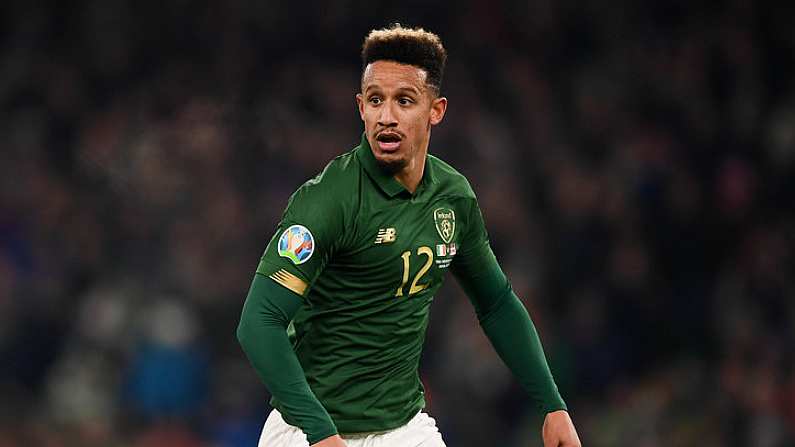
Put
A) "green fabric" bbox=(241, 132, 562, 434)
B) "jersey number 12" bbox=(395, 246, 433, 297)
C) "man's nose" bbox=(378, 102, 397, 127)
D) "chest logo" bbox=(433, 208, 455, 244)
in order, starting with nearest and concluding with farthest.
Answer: "green fabric" bbox=(241, 132, 562, 434), "man's nose" bbox=(378, 102, 397, 127), "jersey number 12" bbox=(395, 246, 433, 297), "chest logo" bbox=(433, 208, 455, 244)

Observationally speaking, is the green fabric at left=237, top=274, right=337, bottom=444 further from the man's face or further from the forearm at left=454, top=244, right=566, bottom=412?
the forearm at left=454, top=244, right=566, bottom=412

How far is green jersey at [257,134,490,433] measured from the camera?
358 centimetres

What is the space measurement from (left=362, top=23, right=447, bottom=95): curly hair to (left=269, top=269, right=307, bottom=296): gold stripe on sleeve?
0.67 meters

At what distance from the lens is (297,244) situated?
3.45 meters

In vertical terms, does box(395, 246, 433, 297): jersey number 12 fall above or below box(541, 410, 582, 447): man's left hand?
above

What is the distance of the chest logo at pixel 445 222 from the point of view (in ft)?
12.5

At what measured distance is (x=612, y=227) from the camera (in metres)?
8.46

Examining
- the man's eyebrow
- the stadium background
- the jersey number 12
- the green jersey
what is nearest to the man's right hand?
the green jersey

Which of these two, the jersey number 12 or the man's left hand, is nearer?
the jersey number 12

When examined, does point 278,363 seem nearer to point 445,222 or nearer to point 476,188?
point 445,222

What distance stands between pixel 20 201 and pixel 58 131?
696 mm

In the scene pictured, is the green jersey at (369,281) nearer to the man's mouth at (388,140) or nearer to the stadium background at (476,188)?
the man's mouth at (388,140)

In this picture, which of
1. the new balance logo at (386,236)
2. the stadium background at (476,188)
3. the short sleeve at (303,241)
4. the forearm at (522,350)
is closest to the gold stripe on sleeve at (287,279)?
the short sleeve at (303,241)

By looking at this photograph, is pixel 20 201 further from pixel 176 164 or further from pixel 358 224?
pixel 358 224
